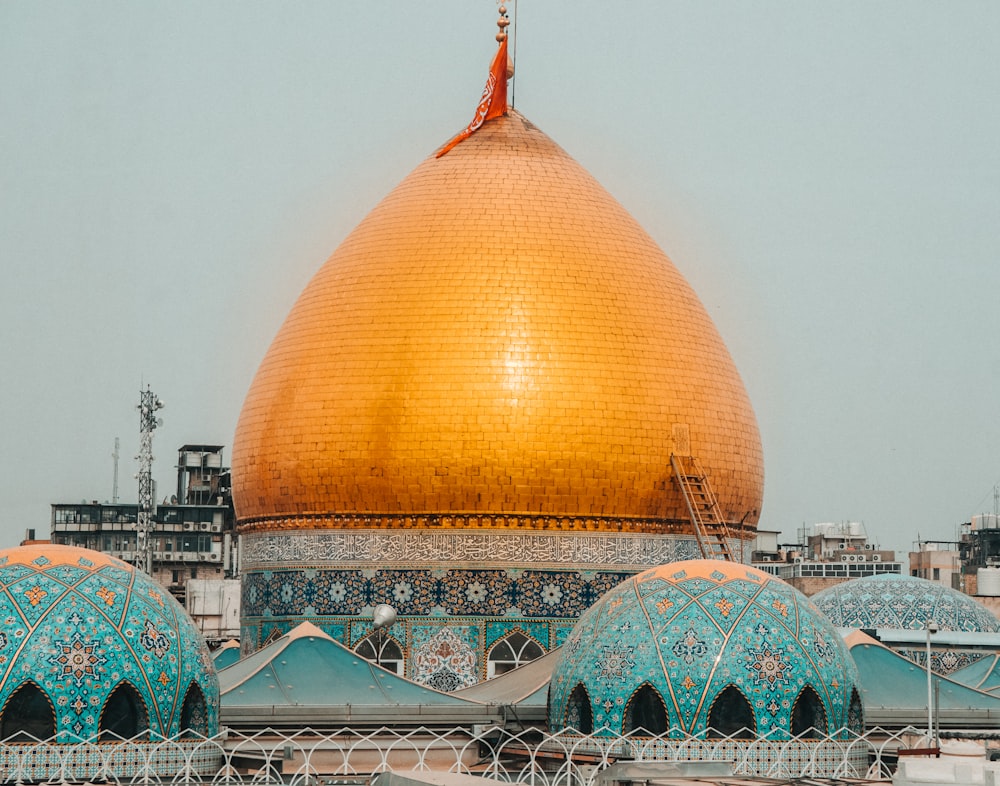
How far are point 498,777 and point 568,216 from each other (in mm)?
8847

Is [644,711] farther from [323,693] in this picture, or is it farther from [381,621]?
[381,621]

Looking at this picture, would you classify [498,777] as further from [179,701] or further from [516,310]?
[516,310]

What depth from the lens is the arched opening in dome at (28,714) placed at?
20922 millimetres

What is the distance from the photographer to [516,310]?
27.8m

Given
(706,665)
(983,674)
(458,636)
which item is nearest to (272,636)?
(458,636)

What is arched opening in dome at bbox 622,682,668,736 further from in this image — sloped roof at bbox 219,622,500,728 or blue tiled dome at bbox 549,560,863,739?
sloped roof at bbox 219,622,500,728

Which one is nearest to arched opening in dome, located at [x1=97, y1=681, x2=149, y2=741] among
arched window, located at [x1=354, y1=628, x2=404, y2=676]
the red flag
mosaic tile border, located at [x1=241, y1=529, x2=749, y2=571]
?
arched window, located at [x1=354, y1=628, x2=404, y2=676]

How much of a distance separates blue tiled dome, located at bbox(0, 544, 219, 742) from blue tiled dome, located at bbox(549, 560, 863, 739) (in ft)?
12.6

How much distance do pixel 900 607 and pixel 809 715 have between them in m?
15.8

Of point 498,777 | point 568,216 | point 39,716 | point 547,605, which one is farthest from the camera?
point 568,216

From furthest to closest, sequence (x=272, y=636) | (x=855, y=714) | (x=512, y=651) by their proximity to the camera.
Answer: (x=272, y=636) < (x=512, y=651) < (x=855, y=714)

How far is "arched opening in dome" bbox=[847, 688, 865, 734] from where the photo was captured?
23.0 m

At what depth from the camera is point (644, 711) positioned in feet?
73.2

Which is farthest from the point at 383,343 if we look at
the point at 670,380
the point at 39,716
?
the point at 39,716
